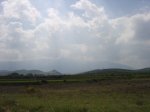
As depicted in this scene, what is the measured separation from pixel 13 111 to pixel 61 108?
3355mm

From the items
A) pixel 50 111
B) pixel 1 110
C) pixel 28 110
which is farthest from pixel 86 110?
pixel 1 110

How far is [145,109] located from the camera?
20.4m

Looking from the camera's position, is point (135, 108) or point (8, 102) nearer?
point (135, 108)

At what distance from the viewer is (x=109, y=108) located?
20797 mm

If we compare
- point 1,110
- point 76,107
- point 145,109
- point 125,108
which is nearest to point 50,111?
point 76,107

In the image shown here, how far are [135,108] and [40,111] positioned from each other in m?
6.73

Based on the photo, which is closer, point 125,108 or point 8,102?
point 125,108

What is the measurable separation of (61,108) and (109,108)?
3428 millimetres

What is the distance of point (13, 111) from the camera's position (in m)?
20.1

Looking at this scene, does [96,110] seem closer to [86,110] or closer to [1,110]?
[86,110]

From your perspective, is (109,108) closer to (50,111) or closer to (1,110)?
(50,111)

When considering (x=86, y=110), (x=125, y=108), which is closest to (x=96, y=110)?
(x=86, y=110)

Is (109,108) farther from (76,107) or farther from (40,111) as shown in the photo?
(40,111)

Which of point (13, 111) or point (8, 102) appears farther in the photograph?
point (8, 102)
